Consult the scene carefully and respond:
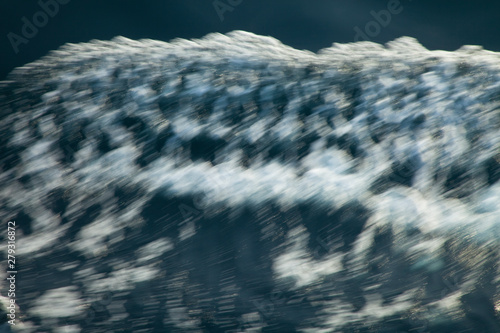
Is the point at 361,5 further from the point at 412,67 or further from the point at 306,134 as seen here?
the point at 306,134

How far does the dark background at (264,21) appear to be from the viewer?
1055 mm

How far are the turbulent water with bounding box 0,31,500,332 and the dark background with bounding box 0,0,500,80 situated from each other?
1.3 inches

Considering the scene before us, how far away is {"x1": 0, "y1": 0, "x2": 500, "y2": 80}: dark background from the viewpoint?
1.05 meters

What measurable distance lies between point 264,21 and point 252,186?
1.60ft

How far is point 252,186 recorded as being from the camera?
31.4 inches

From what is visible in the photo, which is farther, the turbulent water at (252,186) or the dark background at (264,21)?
the dark background at (264,21)

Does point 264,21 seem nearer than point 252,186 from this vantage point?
No

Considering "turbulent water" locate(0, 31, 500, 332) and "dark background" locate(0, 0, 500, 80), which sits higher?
"dark background" locate(0, 0, 500, 80)

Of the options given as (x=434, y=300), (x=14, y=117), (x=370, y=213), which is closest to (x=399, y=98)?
(x=370, y=213)

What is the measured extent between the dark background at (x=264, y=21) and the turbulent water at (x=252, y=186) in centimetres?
3

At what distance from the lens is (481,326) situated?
62 centimetres

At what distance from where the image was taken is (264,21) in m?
1.09

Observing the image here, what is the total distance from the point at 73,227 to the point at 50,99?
0.36m

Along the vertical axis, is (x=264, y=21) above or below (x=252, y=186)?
above
